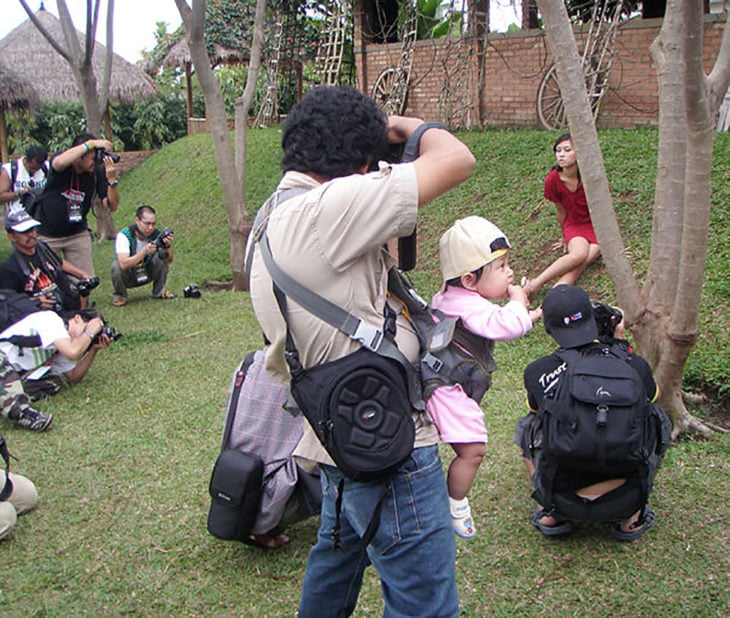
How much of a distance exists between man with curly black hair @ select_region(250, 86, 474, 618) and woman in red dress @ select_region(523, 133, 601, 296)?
15.0ft

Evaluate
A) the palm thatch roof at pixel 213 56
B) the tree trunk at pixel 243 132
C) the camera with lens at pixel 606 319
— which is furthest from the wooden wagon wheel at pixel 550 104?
the palm thatch roof at pixel 213 56

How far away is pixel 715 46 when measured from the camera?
9.62 m

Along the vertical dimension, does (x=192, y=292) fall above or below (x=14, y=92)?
below

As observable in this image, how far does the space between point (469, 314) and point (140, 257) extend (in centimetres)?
→ 681

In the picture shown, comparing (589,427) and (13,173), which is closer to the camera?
(589,427)

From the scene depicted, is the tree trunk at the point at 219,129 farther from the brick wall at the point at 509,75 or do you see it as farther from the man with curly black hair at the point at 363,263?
the man with curly black hair at the point at 363,263

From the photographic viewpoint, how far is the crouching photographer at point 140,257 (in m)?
8.55

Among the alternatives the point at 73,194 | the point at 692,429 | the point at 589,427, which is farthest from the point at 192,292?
the point at 589,427

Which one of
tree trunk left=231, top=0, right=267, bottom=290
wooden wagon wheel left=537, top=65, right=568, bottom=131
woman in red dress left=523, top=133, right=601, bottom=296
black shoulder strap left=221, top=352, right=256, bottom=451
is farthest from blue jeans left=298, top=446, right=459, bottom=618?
wooden wagon wheel left=537, top=65, right=568, bottom=131

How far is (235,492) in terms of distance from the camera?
123 inches

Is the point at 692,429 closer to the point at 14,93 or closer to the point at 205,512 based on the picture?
the point at 205,512

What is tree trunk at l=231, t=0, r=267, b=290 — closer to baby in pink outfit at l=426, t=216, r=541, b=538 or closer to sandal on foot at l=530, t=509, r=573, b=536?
sandal on foot at l=530, t=509, r=573, b=536

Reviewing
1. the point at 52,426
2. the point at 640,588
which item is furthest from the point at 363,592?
the point at 52,426

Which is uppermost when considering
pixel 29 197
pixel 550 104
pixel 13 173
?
pixel 550 104
